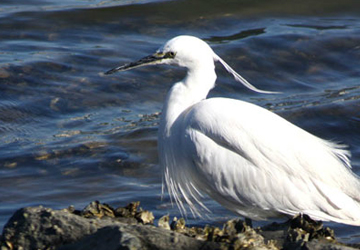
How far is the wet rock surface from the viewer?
337cm

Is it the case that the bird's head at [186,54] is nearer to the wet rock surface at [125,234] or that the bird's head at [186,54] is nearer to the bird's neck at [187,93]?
the bird's neck at [187,93]

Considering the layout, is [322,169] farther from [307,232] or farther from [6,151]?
[6,151]

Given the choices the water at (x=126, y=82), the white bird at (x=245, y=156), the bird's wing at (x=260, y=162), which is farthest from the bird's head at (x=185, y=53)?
the water at (x=126, y=82)

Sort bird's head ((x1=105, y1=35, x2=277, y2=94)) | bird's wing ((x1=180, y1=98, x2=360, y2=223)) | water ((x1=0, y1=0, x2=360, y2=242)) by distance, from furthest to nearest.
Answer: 1. water ((x1=0, y1=0, x2=360, y2=242))
2. bird's head ((x1=105, y1=35, x2=277, y2=94))
3. bird's wing ((x1=180, y1=98, x2=360, y2=223))

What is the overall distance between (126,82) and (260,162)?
4.36 meters

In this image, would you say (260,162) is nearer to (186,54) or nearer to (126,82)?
(186,54)

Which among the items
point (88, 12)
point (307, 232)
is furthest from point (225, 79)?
point (307, 232)

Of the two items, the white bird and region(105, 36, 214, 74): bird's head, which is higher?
region(105, 36, 214, 74): bird's head

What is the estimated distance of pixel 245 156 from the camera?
4.82 meters

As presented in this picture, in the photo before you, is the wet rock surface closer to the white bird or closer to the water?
the white bird

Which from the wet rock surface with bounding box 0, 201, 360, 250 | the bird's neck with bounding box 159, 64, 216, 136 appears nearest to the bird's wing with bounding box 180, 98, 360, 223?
the bird's neck with bounding box 159, 64, 216, 136

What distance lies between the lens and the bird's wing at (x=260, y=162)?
473cm

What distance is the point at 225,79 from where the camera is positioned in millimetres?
9125

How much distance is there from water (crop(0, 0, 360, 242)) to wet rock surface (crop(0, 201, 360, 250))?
1680mm
